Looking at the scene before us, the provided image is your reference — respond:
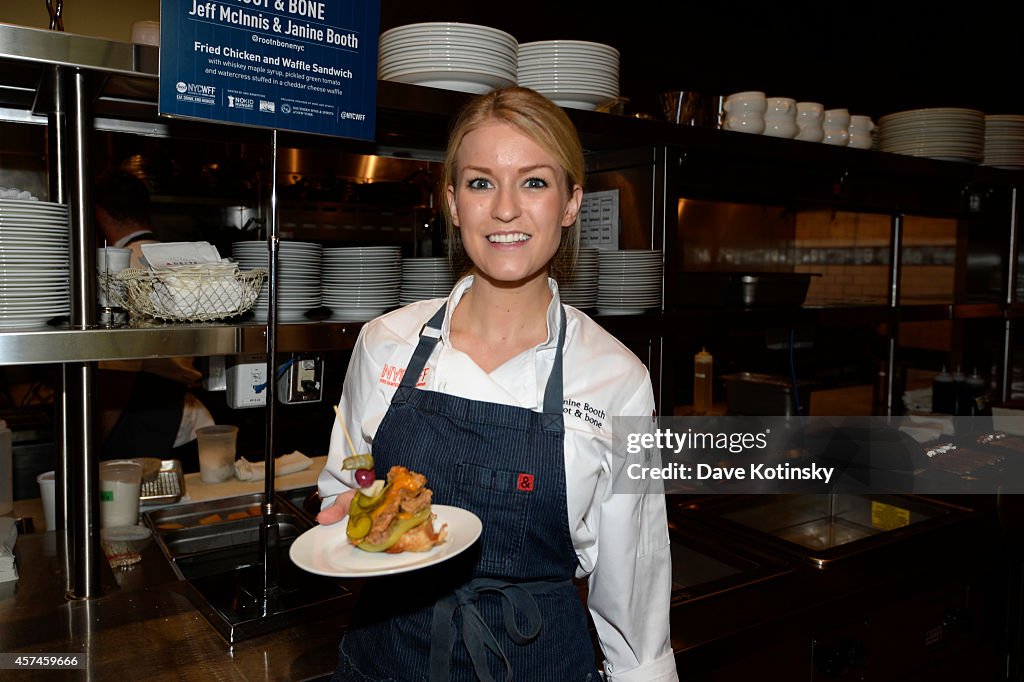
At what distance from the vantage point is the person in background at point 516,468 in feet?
4.46

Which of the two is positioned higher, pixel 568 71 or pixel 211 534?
pixel 568 71

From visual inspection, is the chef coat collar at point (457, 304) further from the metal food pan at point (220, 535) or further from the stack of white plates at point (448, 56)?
the metal food pan at point (220, 535)

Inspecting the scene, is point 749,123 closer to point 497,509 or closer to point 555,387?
point 555,387

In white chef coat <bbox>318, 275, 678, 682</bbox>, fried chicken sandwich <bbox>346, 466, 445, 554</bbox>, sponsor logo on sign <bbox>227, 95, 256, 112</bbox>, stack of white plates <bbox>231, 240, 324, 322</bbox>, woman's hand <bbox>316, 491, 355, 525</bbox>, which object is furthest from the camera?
stack of white plates <bbox>231, 240, 324, 322</bbox>

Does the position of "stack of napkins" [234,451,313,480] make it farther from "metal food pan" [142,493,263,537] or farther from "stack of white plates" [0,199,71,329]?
"stack of white plates" [0,199,71,329]

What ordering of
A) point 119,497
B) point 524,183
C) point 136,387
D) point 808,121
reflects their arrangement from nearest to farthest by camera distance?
point 524,183 < point 119,497 < point 808,121 < point 136,387

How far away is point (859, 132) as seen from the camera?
2.90m

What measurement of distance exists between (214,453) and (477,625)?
1599mm

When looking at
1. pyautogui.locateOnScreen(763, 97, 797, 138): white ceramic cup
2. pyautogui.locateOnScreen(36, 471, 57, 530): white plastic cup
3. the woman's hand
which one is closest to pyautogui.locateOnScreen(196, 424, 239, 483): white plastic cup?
pyautogui.locateOnScreen(36, 471, 57, 530): white plastic cup

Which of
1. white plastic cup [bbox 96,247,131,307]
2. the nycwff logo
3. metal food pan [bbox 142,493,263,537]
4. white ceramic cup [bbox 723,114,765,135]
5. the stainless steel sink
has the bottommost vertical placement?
the stainless steel sink

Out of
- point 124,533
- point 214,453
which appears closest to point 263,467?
point 214,453

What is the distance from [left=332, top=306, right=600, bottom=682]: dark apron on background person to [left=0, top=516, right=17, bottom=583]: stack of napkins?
3.12ft

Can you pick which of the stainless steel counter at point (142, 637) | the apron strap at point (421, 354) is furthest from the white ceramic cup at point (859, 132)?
the stainless steel counter at point (142, 637)

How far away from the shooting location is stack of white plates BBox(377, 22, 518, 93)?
1911mm
